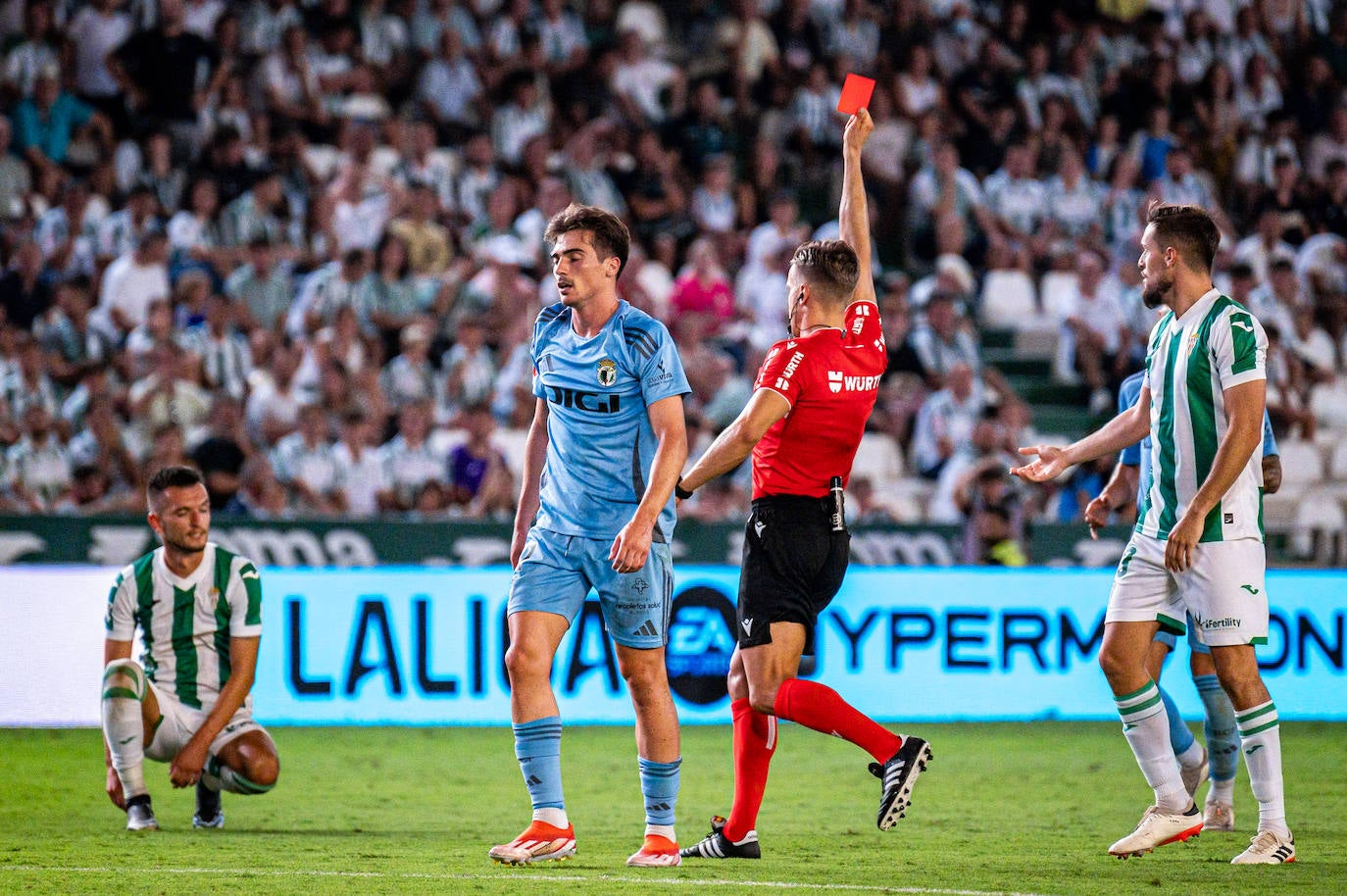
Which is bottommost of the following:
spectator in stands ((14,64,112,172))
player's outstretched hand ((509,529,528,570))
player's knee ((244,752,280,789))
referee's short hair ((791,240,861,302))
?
player's knee ((244,752,280,789))

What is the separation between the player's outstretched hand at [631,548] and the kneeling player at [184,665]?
2.42 metres

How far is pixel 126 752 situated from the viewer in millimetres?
7266

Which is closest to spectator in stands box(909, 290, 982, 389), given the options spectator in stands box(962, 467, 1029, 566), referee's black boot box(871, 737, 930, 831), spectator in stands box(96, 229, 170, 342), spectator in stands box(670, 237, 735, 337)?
spectator in stands box(670, 237, 735, 337)

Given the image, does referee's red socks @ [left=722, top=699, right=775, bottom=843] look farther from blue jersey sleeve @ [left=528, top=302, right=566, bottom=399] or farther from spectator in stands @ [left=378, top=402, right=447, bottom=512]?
spectator in stands @ [left=378, top=402, right=447, bottom=512]

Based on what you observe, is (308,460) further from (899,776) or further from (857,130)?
(899,776)

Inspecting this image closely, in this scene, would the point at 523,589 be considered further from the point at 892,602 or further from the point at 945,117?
the point at 945,117

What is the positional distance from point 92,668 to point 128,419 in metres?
3.34

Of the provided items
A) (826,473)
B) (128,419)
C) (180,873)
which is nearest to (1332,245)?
(128,419)

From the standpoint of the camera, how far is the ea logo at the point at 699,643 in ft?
37.8

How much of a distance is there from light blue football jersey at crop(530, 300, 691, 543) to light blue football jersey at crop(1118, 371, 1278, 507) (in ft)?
6.20

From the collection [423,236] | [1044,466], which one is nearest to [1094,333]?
[423,236]

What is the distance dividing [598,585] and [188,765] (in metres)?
2.09

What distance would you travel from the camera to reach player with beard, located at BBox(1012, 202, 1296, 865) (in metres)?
6.06

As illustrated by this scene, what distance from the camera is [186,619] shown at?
765 cm
